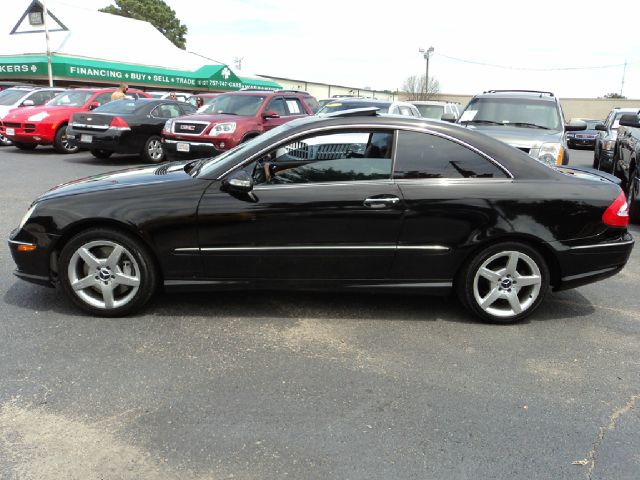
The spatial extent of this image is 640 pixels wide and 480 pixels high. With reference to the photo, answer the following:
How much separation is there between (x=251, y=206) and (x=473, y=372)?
6.07 ft

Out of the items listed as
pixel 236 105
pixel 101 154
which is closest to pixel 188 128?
pixel 236 105

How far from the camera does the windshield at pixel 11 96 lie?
1567 centimetres

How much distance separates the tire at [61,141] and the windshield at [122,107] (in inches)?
64.0

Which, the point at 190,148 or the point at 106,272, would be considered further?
the point at 190,148

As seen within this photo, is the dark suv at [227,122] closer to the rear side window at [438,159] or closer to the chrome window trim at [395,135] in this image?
the chrome window trim at [395,135]

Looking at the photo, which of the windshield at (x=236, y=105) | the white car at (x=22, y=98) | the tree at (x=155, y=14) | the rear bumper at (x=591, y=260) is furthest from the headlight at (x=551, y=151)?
the tree at (x=155, y=14)

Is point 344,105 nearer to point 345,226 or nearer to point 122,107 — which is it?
point 122,107

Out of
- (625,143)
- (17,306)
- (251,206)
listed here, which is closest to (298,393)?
(251,206)

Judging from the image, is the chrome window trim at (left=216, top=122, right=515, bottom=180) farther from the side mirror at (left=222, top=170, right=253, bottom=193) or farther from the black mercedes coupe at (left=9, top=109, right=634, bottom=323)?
the side mirror at (left=222, top=170, right=253, bottom=193)

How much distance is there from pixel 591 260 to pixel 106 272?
3.61 meters

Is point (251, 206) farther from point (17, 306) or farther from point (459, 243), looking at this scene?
point (17, 306)

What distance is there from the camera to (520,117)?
8.79m

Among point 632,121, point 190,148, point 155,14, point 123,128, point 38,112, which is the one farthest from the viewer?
point 155,14

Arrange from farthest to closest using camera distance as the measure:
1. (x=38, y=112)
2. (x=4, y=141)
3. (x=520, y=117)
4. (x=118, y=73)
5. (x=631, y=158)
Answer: (x=118, y=73) → (x=4, y=141) → (x=38, y=112) → (x=520, y=117) → (x=631, y=158)
